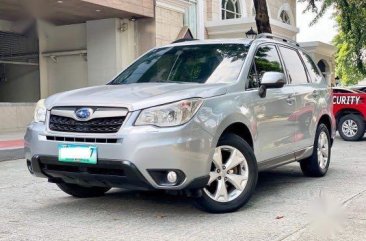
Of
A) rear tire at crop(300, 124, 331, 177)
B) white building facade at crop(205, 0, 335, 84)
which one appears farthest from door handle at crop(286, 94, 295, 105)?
white building facade at crop(205, 0, 335, 84)

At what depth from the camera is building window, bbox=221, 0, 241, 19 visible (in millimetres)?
23953

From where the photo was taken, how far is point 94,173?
466 cm

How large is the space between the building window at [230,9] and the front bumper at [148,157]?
65.5 ft

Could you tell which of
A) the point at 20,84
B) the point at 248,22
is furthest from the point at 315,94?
the point at 248,22

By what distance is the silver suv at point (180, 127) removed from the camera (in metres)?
4.48

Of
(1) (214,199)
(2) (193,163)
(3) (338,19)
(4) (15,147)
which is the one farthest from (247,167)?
(3) (338,19)

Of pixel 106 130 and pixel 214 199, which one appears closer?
pixel 106 130

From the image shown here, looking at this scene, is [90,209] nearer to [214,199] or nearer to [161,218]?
[161,218]

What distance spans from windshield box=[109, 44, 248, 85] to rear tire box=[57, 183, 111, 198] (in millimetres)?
1244

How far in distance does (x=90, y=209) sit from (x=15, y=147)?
561 cm

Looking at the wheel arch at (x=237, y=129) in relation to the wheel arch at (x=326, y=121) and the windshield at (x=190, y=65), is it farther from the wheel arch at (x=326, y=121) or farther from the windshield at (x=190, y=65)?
the wheel arch at (x=326, y=121)

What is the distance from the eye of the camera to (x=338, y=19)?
75.6 feet

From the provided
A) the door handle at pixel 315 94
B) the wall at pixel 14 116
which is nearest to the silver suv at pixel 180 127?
the door handle at pixel 315 94

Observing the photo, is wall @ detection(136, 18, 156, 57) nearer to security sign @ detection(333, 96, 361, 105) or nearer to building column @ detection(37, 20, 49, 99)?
building column @ detection(37, 20, 49, 99)
